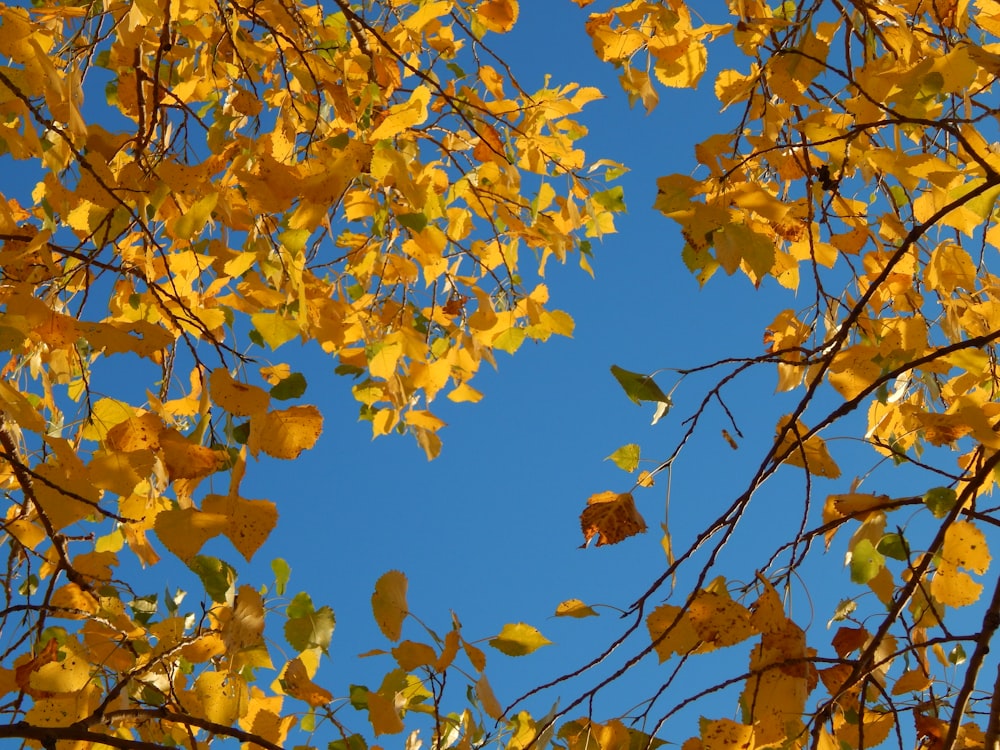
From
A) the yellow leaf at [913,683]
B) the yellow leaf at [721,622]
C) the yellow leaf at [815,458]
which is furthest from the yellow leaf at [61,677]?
the yellow leaf at [913,683]

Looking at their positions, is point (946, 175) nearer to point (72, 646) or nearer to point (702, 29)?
point (702, 29)

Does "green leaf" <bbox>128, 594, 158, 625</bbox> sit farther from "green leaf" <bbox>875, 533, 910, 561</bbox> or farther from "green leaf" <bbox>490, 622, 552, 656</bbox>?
"green leaf" <bbox>875, 533, 910, 561</bbox>

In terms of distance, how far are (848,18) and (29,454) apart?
4.78ft

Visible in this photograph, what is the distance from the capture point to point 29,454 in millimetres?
1549

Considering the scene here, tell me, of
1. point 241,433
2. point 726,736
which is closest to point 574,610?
point 726,736

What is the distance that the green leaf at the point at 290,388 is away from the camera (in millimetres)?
1062

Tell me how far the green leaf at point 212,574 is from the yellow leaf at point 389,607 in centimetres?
18

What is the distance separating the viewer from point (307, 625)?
1.12 m

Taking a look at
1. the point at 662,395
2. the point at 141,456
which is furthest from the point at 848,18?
the point at 141,456

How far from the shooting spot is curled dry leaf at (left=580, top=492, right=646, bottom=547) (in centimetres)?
102

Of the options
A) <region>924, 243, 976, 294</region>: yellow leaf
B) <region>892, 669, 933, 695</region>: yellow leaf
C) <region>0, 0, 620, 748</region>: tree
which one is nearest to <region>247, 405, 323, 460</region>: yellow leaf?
<region>0, 0, 620, 748</region>: tree

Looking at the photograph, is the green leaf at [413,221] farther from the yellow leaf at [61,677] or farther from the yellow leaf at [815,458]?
the yellow leaf at [61,677]

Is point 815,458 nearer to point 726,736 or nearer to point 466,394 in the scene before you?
point 726,736

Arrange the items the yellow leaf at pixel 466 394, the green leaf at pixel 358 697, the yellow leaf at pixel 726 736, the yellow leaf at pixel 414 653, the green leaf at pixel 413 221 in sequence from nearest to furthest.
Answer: the yellow leaf at pixel 726 736, the yellow leaf at pixel 414 653, the green leaf at pixel 358 697, the green leaf at pixel 413 221, the yellow leaf at pixel 466 394
